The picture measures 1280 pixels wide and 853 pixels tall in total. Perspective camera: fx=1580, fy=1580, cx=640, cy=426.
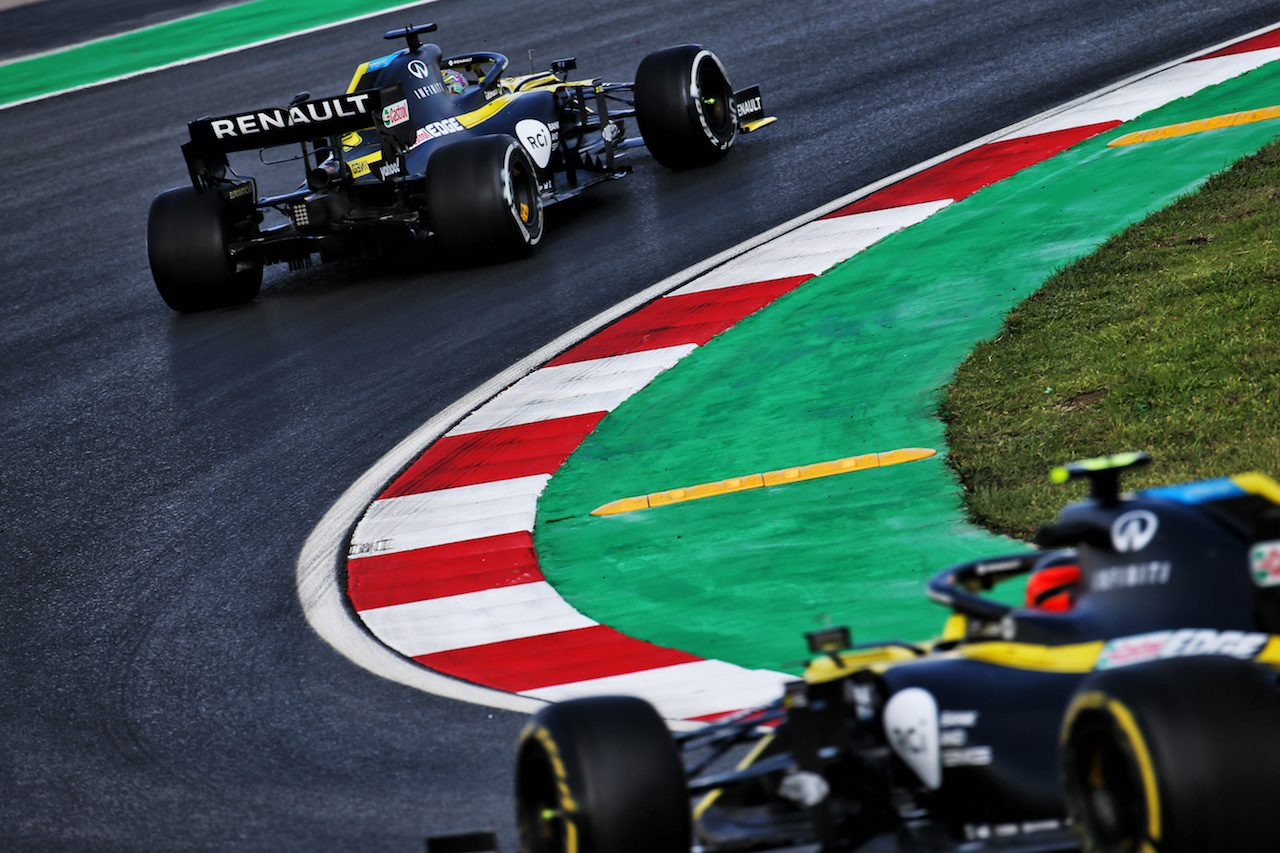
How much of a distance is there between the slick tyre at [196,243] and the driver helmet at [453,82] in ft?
5.69

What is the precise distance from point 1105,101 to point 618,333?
5174 mm

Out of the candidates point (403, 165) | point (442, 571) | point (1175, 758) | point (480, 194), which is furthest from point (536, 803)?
point (403, 165)

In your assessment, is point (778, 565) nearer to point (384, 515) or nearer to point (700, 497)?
point (700, 497)

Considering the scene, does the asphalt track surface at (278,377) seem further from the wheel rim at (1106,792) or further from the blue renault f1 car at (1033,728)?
→ the wheel rim at (1106,792)

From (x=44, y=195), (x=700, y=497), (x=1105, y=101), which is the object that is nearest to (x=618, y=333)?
(x=700, y=497)

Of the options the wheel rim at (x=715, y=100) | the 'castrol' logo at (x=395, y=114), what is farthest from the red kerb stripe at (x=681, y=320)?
the wheel rim at (x=715, y=100)

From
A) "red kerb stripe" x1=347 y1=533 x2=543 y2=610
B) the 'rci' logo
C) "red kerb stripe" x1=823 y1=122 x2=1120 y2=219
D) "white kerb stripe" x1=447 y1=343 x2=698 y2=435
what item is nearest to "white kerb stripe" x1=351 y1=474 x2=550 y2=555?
"red kerb stripe" x1=347 y1=533 x2=543 y2=610

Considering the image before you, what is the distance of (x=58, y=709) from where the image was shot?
17.8 feet

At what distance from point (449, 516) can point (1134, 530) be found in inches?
168

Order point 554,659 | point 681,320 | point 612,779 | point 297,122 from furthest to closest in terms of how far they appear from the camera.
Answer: point 297,122, point 681,320, point 554,659, point 612,779

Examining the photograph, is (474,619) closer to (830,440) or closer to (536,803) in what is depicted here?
(830,440)

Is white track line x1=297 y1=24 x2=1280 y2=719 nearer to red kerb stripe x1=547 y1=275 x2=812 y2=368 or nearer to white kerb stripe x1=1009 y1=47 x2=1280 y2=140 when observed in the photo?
white kerb stripe x1=1009 y1=47 x2=1280 y2=140

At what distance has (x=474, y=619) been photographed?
5.65 meters

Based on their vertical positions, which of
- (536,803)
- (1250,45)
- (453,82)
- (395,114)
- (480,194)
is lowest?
(536,803)
